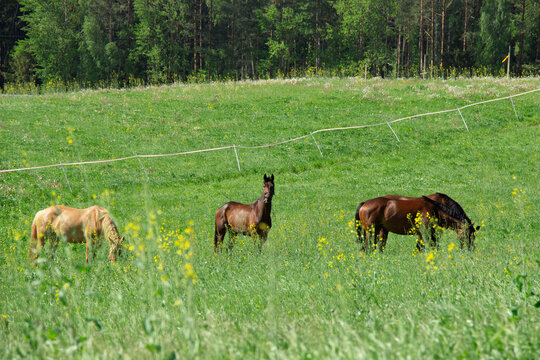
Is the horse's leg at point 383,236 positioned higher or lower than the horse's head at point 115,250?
lower

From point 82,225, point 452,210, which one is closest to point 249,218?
point 82,225

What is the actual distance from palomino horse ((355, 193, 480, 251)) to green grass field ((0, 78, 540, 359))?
1.42ft

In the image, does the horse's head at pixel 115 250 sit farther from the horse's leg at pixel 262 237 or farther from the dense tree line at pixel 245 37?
the dense tree line at pixel 245 37

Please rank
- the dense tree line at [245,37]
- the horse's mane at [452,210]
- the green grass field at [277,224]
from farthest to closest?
the dense tree line at [245,37] < the horse's mane at [452,210] < the green grass field at [277,224]

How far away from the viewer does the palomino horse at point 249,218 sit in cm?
1104

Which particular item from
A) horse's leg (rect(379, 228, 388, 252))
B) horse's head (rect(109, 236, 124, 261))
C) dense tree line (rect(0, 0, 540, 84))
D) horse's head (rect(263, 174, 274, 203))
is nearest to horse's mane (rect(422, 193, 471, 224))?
horse's leg (rect(379, 228, 388, 252))

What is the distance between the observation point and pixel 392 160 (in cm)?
2527

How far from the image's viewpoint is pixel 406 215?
11.2 meters

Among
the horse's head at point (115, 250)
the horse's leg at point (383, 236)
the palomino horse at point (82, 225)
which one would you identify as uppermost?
the palomino horse at point (82, 225)

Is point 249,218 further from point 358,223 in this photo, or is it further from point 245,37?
point 245,37

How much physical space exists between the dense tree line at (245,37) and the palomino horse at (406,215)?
54852mm

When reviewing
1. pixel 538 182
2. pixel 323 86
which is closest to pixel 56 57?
pixel 323 86

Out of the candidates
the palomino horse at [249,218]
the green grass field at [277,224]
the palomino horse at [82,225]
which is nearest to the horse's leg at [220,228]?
the palomino horse at [249,218]

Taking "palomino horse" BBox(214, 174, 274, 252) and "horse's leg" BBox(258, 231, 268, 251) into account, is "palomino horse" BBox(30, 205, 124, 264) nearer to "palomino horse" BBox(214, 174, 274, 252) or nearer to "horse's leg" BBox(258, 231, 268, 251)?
"palomino horse" BBox(214, 174, 274, 252)
